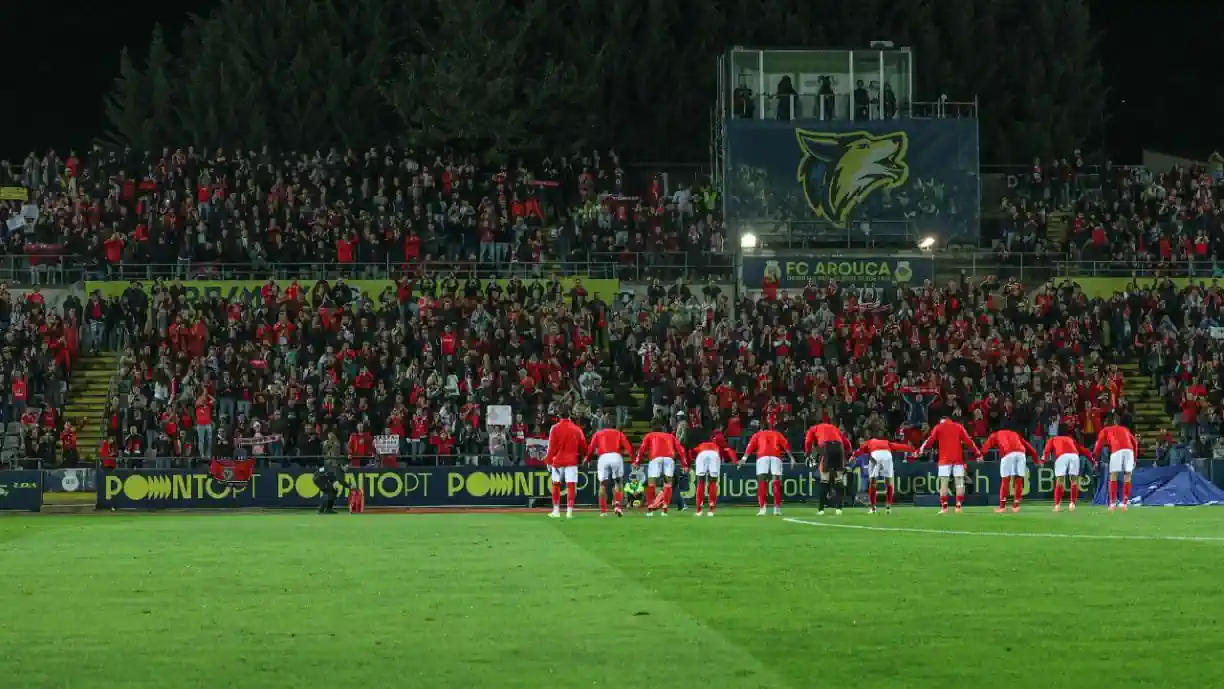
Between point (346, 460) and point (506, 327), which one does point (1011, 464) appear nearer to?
point (346, 460)

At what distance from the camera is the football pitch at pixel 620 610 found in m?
12.1

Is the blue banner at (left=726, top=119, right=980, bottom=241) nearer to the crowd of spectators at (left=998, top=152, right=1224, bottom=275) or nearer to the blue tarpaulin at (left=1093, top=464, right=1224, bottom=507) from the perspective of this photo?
the crowd of spectators at (left=998, top=152, right=1224, bottom=275)

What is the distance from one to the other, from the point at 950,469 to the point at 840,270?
1942 centimetres

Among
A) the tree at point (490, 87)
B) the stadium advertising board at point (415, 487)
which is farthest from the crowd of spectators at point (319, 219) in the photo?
the stadium advertising board at point (415, 487)

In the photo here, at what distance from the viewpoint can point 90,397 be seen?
48938 millimetres

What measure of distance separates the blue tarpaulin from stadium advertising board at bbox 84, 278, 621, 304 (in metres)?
18.0

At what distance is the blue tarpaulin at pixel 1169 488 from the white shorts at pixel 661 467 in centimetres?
1130

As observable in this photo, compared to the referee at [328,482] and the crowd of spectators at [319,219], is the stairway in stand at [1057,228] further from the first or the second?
the referee at [328,482]

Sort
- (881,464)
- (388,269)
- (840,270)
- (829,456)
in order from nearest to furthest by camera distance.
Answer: (829,456)
(881,464)
(388,269)
(840,270)

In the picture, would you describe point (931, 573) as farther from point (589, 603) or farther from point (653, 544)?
point (653, 544)

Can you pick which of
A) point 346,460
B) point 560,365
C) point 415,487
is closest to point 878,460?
point 415,487

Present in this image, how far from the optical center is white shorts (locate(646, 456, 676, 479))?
3366cm

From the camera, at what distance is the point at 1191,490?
39812 mm

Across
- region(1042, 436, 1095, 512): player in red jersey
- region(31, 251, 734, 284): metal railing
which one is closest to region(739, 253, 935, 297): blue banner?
region(31, 251, 734, 284): metal railing
